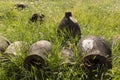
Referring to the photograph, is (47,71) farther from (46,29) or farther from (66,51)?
(46,29)

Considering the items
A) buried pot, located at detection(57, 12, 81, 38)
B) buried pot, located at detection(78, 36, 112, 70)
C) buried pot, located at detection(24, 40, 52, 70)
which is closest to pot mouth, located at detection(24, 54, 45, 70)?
buried pot, located at detection(24, 40, 52, 70)

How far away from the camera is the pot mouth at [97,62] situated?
443cm

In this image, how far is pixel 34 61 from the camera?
4633 millimetres

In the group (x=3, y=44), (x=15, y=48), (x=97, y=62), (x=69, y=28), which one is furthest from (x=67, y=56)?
(x=3, y=44)

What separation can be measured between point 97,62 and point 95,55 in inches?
7.7

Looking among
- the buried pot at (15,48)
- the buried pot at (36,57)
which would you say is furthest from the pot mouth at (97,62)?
the buried pot at (15,48)

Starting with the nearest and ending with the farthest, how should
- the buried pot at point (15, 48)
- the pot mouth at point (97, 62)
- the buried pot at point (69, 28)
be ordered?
1. the pot mouth at point (97, 62)
2. the buried pot at point (15, 48)
3. the buried pot at point (69, 28)

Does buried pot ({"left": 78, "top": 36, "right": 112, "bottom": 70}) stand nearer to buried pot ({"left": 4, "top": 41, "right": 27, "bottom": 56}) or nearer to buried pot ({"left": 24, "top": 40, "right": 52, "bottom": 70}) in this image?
buried pot ({"left": 24, "top": 40, "right": 52, "bottom": 70})

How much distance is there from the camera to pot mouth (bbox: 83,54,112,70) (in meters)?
4.43

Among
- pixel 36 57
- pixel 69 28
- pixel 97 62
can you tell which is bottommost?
pixel 97 62

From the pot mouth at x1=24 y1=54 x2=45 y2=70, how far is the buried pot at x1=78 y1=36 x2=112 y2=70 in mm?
629

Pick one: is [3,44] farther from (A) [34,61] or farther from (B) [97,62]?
(B) [97,62]

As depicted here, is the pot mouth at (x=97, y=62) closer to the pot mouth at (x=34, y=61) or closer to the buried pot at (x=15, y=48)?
the pot mouth at (x=34, y=61)

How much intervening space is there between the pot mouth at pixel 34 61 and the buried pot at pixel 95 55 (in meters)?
0.63
